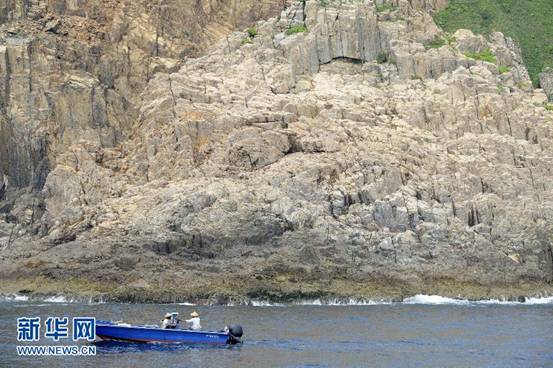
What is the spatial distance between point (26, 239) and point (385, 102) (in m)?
36.5

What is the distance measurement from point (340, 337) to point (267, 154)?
113 feet

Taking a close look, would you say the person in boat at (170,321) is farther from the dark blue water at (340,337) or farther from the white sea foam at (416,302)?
the white sea foam at (416,302)

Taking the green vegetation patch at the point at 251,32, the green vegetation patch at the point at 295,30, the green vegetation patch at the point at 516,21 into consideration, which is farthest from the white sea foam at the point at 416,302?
the green vegetation patch at the point at 516,21

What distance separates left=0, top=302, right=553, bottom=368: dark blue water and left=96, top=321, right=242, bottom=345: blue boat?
53 cm

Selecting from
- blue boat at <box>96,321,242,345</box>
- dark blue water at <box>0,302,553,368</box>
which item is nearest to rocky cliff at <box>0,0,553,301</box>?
dark blue water at <box>0,302,553,368</box>

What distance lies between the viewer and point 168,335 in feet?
218

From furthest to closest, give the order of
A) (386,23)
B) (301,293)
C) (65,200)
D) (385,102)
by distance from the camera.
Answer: (386,23)
(385,102)
(65,200)
(301,293)

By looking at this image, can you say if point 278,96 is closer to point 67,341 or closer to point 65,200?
point 65,200

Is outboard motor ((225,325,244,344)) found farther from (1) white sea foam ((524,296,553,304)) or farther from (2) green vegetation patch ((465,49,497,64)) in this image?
(2) green vegetation patch ((465,49,497,64))

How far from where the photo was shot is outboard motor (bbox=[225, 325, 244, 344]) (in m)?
66.1

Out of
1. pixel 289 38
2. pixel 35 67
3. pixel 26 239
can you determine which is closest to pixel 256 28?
pixel 289 38

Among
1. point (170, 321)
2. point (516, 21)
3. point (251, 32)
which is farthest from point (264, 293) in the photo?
point (516, 21)

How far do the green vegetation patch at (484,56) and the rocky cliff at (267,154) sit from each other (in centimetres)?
35

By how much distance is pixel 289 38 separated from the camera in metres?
117
